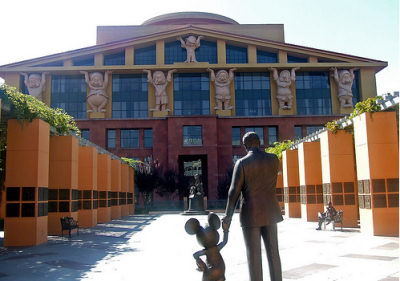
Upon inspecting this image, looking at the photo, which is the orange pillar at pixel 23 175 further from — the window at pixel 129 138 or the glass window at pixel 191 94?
the glass window at pixel 191 94

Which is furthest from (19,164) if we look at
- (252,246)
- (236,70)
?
(236,70)

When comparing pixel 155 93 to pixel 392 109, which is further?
pixel 155 93

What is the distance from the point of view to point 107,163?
27.5 meters

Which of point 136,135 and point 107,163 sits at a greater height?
point 136,135

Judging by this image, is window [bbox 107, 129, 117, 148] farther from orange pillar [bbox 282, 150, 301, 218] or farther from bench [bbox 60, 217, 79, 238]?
bench [bbox 60, 217, 79, 238]

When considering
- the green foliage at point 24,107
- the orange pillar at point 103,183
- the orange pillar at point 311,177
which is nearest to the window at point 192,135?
the orange pillar at point 103,183

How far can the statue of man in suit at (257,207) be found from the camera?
575cm

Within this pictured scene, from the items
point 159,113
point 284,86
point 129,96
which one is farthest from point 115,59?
point 284,86

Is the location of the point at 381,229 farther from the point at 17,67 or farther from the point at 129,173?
the point at 17,67

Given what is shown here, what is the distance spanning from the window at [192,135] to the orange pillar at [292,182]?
24.2 meters

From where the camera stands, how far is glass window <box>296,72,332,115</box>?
55156mm

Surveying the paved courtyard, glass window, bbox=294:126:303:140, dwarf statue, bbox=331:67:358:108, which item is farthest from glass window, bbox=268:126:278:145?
the paved courtyard

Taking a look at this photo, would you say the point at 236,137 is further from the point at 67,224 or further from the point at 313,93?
the point at 67,224

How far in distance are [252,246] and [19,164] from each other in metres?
12.1
